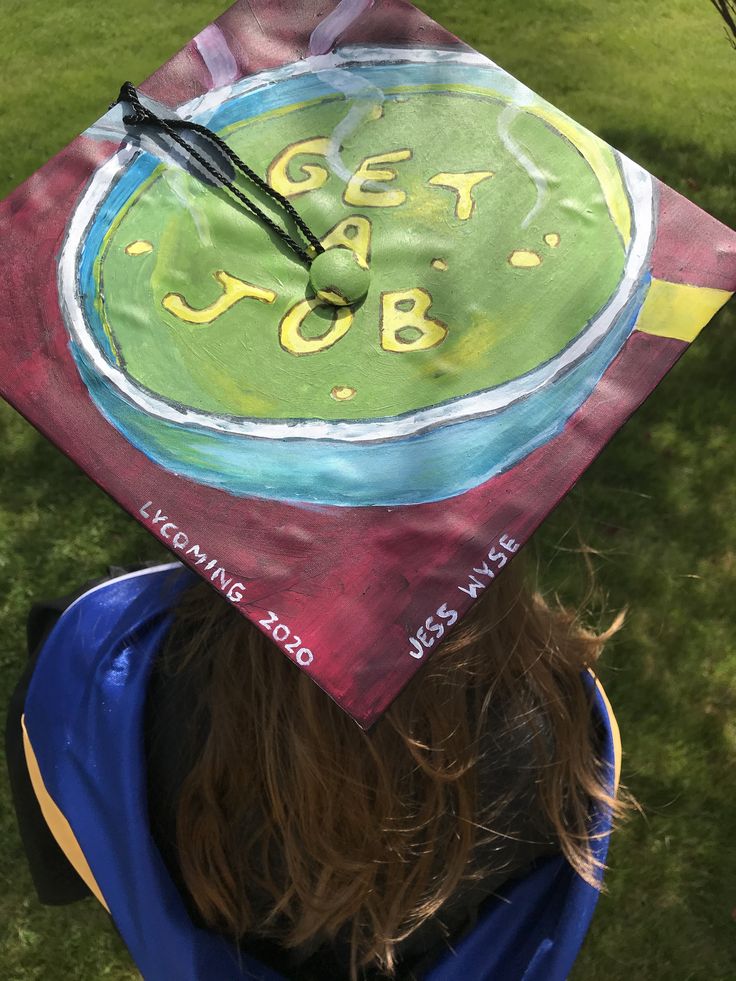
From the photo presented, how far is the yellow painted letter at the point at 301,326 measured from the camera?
3.83 ft

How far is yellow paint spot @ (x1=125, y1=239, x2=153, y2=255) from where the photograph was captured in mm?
1216

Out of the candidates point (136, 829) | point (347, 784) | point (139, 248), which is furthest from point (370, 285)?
point (136, 829)

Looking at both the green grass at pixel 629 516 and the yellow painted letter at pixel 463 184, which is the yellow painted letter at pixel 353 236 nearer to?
the yellow painted letter at pixel 463 184

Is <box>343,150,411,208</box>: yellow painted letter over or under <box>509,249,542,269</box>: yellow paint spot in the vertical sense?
over

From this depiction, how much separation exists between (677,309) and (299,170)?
23.6 inches

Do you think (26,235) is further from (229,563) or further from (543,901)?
(543,901)

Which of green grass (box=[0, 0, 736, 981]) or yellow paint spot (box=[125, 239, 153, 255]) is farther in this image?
green grass (box=[0, 0, 736, 981])

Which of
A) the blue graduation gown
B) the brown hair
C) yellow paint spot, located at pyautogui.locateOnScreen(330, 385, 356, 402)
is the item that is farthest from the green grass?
yellow paint spot, located at pyautogui.locateOnScreen(330, 385, 356, 402)

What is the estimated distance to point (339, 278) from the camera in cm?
118

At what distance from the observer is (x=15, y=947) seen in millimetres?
2250

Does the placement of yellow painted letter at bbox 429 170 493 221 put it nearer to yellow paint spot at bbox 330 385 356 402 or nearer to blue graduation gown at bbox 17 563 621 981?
yellow paint spot at bbox 330 385 356 402

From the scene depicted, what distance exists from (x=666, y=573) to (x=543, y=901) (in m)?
1.48

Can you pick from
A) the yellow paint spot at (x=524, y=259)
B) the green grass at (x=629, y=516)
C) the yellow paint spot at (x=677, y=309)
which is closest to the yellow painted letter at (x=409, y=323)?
the yellow paint spot at (x=524, y=259)

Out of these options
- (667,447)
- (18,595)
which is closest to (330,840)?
(18,595)
